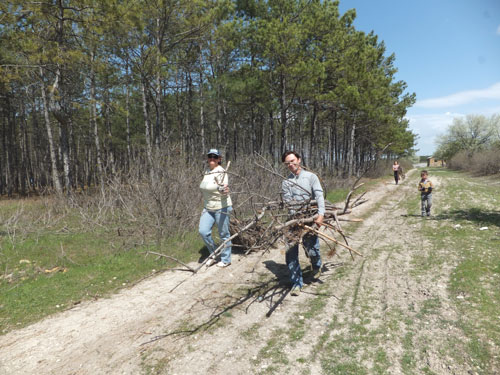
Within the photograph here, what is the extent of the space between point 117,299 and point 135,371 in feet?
6.01

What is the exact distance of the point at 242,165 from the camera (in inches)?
374

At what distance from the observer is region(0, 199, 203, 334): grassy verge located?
4.07 metres

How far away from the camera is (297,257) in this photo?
4.11 m

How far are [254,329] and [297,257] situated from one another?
128 cm

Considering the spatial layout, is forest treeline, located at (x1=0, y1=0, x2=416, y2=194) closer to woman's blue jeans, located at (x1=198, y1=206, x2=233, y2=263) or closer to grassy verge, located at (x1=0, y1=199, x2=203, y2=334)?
grassy verge, located at (x1=0, y1=199, x2=203, y2=334)

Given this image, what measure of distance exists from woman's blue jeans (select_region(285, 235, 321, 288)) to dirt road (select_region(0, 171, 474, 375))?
9.5 inches

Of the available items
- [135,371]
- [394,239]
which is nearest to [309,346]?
[135,371]

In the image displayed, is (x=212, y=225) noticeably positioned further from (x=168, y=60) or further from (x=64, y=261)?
(x=168, y=60)

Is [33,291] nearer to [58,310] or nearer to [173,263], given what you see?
[58,310]

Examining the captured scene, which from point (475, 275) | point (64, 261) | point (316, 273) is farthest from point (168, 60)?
point (475, 275)

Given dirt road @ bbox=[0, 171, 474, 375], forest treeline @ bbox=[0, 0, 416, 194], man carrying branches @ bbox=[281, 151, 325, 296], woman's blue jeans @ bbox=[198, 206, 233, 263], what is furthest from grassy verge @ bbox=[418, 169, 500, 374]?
forest treeline @ bbox=[0, 0, 416, 194]

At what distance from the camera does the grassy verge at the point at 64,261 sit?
4066 mm

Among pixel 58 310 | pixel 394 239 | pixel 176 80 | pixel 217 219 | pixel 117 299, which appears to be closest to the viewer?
pixel 58 310

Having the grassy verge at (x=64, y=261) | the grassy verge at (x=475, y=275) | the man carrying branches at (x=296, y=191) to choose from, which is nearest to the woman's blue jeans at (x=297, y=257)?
the man carrying branches at (x=296, y=191)
